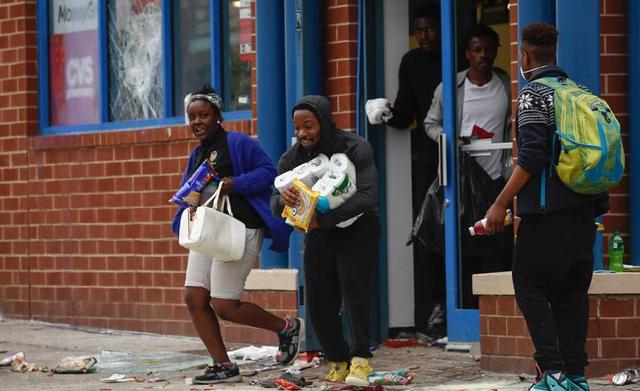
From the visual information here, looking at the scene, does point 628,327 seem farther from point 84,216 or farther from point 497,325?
point 84,216

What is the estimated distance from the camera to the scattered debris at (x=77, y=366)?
9.86m

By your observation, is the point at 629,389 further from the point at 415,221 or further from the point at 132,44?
the point at 132,44

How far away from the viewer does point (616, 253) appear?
8625 mm

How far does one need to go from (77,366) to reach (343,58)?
110 inches

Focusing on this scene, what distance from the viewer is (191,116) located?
30.0 ft

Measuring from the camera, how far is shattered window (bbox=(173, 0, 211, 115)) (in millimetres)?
11992

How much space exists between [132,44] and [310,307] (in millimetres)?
4680

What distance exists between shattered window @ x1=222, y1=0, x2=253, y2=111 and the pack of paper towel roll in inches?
125

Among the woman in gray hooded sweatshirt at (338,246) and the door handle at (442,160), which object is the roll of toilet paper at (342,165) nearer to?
the woman in gray hooded sweatshirt at (338,246)

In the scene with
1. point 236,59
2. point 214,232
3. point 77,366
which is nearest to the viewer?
point 214,232

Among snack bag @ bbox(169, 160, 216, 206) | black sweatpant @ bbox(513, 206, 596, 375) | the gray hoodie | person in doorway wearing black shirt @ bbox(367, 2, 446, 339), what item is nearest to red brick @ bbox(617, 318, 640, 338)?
black sweatpant @ bbox(513, 206, 596, 375)

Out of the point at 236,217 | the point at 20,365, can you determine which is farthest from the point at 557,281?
the point at 20,365

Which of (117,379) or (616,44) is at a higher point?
(616,44)

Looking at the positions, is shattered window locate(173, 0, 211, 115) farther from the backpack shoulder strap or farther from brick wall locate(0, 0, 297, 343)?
the backpack shoulder strap
